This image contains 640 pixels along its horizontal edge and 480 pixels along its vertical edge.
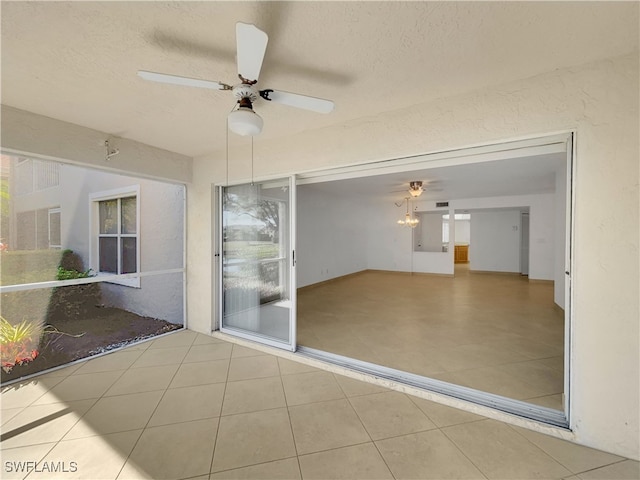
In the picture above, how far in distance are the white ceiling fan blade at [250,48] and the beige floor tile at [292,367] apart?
8.11ft

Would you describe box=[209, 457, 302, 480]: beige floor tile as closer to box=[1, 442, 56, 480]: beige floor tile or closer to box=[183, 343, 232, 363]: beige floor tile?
box=[1, 442, 56, 480]: beige floor tile

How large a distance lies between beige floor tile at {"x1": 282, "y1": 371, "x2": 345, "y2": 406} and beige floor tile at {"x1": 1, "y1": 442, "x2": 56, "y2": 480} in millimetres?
1532

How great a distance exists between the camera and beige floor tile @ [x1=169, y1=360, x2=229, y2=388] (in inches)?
90.4

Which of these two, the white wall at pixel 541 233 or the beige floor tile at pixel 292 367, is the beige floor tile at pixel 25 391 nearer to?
the beige floor tile at pixel 292 367

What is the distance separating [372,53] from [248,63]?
30.0 inches

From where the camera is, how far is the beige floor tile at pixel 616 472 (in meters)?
1.37

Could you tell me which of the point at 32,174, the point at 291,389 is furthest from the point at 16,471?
the point at 32,174

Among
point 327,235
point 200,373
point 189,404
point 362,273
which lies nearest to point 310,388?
point 189,404

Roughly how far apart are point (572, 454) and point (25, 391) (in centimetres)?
413

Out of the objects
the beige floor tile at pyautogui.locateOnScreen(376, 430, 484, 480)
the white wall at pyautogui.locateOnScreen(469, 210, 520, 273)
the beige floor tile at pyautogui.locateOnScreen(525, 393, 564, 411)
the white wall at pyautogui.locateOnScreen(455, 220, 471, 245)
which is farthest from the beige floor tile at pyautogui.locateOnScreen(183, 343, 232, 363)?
the white wall at pyautogui.locateOnScreen(455, 220, 471, 245)

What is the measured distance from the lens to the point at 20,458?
1.49 m

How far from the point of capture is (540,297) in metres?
5.22

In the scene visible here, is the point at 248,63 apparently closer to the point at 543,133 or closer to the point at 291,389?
the point at 543,133

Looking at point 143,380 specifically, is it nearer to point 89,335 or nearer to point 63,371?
point 63,371
